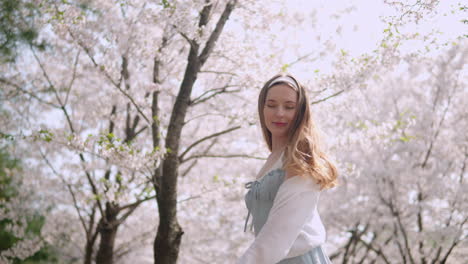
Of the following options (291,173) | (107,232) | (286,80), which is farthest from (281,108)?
(107,232)

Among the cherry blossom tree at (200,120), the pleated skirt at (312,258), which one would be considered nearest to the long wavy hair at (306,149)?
the pleated skirt at (312,258)

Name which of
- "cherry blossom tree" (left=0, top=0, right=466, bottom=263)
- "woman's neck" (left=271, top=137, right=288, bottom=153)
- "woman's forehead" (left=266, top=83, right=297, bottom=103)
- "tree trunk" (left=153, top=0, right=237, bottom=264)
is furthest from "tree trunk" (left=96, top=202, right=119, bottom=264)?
"woman's forehead" (left=266, top=83, right=297, bottom=103)

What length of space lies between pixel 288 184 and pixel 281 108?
361 mm

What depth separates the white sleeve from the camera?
1572mm

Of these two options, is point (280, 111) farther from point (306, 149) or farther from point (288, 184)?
point (288, 184)

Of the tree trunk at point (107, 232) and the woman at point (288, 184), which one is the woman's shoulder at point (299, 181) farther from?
the tree trunk at point (107, 232)

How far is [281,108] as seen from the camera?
1.91m

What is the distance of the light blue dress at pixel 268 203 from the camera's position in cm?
177

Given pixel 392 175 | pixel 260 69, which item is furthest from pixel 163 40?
pixel 392 175

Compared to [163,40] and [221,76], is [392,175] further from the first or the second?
[163,40]

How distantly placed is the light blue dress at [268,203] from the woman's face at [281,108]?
20 cm

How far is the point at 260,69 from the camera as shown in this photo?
5109mm

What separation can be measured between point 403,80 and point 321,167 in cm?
852

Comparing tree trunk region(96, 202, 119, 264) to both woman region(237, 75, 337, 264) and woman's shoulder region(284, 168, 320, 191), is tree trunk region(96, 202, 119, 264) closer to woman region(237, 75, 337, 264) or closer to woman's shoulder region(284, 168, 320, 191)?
woman region(237, 75, 337, 264)
